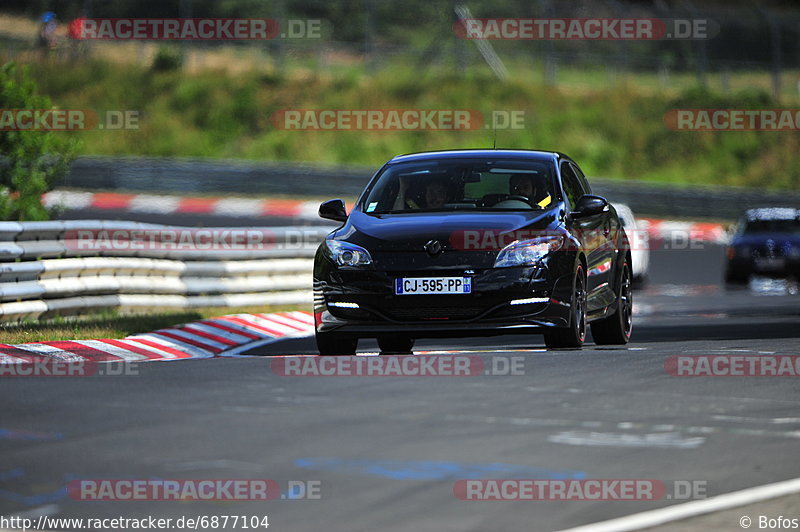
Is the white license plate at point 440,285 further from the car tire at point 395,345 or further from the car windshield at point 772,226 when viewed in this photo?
the car windshield at point 772,226

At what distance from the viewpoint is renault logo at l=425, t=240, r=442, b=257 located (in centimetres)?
1145

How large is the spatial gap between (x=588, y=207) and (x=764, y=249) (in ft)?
53.5

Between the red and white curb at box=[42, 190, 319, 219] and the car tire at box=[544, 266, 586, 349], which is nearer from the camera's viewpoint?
the car tire at box=[544, 266, 586, 349]

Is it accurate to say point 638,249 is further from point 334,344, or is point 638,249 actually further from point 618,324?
point 334,344

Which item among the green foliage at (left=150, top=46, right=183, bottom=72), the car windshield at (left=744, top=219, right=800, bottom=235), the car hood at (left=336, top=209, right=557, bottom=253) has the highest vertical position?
the green foliage at (left=150, top=46, right=183, bottom=72)

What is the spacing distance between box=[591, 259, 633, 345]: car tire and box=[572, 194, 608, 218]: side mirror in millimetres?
1274

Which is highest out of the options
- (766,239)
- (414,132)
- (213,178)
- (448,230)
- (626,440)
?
(414,132)

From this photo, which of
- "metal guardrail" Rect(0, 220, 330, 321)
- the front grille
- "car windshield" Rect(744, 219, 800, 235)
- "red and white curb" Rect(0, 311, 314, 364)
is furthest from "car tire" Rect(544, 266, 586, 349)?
"car windshield" Rect(744, 219, 800, 235)

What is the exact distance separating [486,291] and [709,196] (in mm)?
25591

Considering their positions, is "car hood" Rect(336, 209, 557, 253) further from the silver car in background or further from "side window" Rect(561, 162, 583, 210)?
the silver car in background

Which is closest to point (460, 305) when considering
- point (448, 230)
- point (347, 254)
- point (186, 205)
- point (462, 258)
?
point (462, 258)

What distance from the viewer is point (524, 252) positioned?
11617mm

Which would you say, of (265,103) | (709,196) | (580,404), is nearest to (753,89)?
(709,196)

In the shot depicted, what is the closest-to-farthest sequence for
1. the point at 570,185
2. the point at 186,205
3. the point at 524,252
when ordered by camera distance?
the point at 524,252 < the point at 570,185 < the point at 186,205
